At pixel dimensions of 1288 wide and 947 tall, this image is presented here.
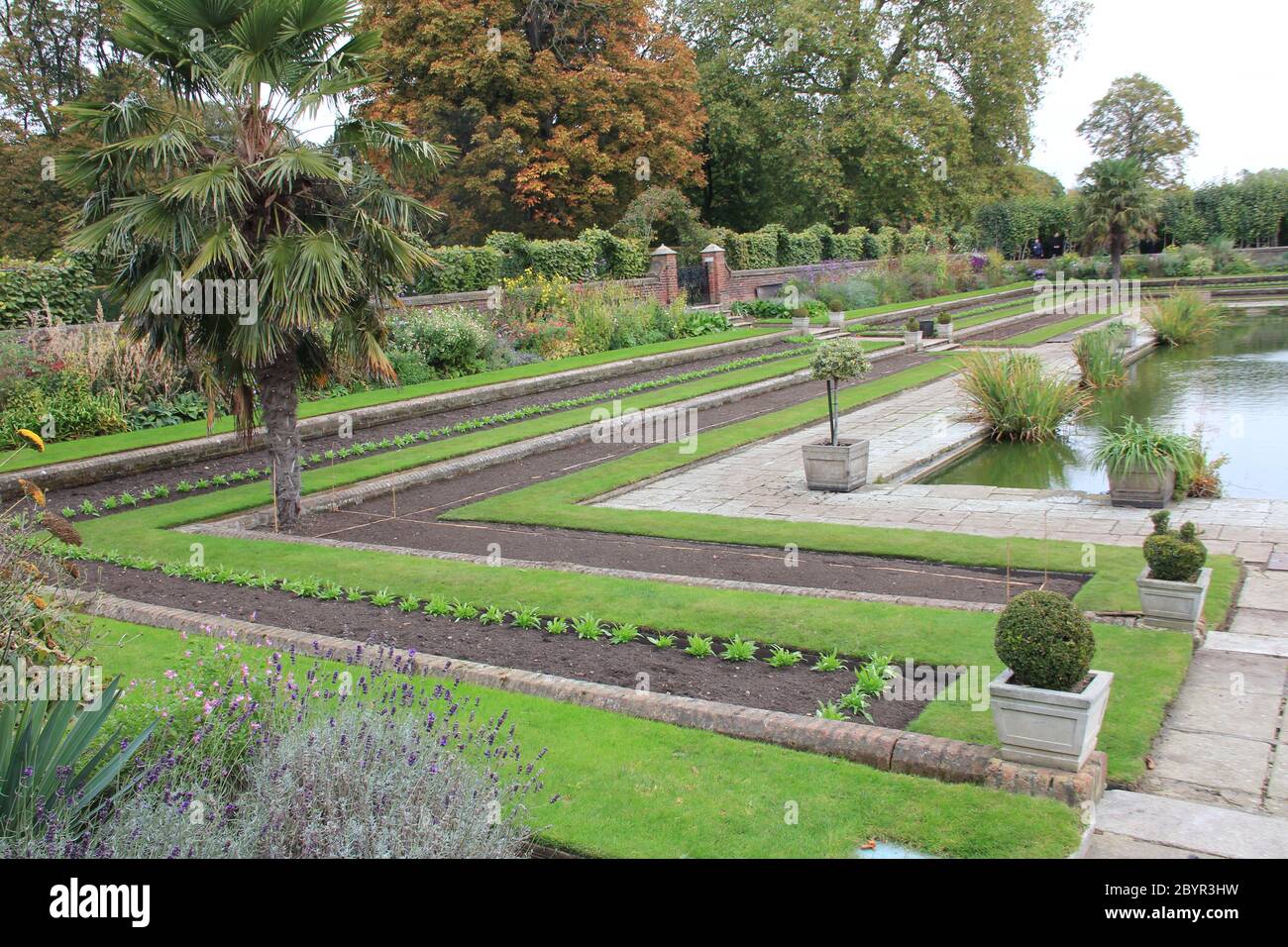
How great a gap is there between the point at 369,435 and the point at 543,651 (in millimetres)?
10097

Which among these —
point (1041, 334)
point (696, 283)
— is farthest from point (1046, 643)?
point (696, 283)

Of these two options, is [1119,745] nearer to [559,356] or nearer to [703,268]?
[559,356]

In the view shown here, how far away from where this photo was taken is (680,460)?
1417cm

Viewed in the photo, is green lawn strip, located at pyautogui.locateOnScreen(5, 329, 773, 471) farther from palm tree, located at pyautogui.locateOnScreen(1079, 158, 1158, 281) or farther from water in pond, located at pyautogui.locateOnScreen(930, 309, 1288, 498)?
palm tree, located at pyautogui.locateOnScreen(1079, 158, 1158, 281)

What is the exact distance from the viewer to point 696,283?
34.7 meters

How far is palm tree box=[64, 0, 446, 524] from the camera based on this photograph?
9.29 m

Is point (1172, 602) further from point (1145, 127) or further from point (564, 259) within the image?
point (1145, 127)

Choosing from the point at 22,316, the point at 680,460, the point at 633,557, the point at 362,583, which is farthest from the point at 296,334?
the point at 22,316

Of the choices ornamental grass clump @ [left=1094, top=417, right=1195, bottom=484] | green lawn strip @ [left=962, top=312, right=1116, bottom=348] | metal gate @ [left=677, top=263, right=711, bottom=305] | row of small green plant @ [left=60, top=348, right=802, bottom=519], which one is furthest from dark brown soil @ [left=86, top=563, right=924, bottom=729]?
metal gate @ [left=677, top=263, right=711, bottom=305]

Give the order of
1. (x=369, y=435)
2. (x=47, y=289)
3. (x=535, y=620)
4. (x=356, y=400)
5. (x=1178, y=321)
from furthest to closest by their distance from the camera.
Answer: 1. (x=1178, y=321)
2. (x=356, y=400)
3. (x=47, y=289)
4. (x=369, y=435)
5. (x=535, y=620)

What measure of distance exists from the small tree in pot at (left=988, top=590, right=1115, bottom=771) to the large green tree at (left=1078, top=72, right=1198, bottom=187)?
213 ft

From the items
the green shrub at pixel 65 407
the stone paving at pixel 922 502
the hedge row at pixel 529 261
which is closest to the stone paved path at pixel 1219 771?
the stone paving at pixel 922 502
